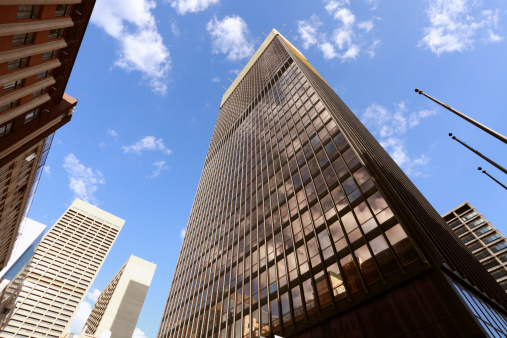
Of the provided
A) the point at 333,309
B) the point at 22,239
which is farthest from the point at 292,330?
the point at 22,239

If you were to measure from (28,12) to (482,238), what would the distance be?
10948cm

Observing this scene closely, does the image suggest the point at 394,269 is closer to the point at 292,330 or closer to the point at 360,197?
the point at 360,197

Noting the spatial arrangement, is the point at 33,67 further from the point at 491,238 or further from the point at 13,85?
the point at 491,238

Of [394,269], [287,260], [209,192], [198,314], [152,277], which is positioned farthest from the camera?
[152,277]

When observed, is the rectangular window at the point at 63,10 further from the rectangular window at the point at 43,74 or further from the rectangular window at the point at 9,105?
the rectangular window at the point at 9,105

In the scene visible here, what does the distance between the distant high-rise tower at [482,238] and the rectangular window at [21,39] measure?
98.8 m

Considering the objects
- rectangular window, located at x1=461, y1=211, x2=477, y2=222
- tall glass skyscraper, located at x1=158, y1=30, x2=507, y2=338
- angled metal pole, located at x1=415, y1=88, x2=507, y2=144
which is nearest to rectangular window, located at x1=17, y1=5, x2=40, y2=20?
angled metal pole, located at x1=415, y1=88, x2=507, y2=144

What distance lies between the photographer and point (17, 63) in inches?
736

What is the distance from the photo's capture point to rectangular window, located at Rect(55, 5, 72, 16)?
20.6 m

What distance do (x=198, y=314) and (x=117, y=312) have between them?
351 feet

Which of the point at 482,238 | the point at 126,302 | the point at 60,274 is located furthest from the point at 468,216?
the point at 60,274

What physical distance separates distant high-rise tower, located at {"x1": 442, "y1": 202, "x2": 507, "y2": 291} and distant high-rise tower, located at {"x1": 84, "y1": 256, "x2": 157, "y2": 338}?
451ft

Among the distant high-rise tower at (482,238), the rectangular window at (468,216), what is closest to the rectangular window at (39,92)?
the distant high-rise tower at (482,238)

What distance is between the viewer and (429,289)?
17250mm
